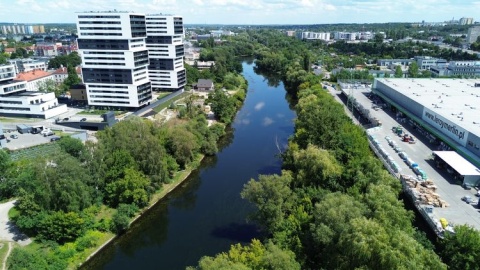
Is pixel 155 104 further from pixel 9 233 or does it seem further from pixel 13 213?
pixel 9 233

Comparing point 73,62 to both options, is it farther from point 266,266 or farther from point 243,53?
point 266,266

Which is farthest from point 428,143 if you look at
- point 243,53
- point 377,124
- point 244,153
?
point 243,53

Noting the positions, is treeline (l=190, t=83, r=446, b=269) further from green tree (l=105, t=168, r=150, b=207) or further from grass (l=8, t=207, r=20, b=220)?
grass (l=8, t=207, r=20, b=220)

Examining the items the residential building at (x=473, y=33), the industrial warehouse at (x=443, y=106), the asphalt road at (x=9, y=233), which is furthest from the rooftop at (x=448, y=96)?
the residential building at (x=473, y=33)

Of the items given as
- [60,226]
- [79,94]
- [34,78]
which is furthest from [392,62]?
[60,226]

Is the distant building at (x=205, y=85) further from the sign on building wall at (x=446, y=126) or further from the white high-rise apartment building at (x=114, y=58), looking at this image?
the sign on building wall at (x=446, y=126)

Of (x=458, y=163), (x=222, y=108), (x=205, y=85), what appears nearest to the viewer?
(x=458, y=163)

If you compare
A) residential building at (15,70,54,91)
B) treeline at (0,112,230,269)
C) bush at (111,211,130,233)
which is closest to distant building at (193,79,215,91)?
A: residential building at (15,70,54,91)
